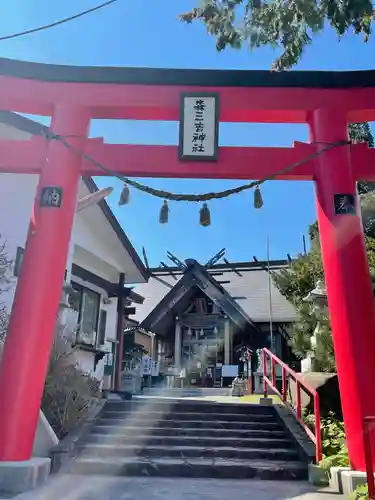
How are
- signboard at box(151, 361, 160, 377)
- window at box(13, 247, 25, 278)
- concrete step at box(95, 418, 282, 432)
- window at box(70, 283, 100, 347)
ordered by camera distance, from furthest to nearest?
signboard at box(151, 361, 160, 377) → window at box(70, 283, 100, 347) → window at box(13, 247, 25, 278) → concrete step at box(95, 418, 282, 432)

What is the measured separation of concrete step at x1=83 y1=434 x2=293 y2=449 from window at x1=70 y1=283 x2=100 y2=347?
15.1 feet

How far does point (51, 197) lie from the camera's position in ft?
19.4

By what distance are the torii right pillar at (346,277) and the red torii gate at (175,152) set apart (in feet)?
0.04

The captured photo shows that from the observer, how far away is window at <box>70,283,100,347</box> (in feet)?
37.9

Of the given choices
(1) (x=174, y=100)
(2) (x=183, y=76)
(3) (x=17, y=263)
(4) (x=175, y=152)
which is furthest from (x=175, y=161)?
(3) (x=17, y=263)

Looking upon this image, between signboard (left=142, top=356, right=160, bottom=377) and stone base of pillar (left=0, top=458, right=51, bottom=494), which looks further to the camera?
signboard (left=142, top=356, right=160, bottom=377)

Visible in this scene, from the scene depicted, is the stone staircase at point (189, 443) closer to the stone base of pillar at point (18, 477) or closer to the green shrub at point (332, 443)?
the green shrub at point (332, 443)

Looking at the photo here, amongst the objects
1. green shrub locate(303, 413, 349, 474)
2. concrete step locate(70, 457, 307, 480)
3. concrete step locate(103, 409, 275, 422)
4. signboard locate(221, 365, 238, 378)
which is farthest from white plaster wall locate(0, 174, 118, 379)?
signboard locate(221, 365, 238, 378)

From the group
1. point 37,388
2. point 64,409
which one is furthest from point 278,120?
point 64,409

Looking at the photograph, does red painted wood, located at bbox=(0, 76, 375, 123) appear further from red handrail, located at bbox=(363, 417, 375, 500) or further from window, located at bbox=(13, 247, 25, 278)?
red handrail, located at bbox=(363, 417, 375, 500)

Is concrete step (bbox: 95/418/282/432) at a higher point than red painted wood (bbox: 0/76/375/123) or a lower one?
lower

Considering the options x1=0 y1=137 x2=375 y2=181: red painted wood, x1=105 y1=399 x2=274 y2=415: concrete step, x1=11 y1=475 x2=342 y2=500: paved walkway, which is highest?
x1=0 y1=137 x2=375 y2=181: red painted wood

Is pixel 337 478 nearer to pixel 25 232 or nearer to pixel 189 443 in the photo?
pixel 189 443

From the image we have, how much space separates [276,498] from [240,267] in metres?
21.1
